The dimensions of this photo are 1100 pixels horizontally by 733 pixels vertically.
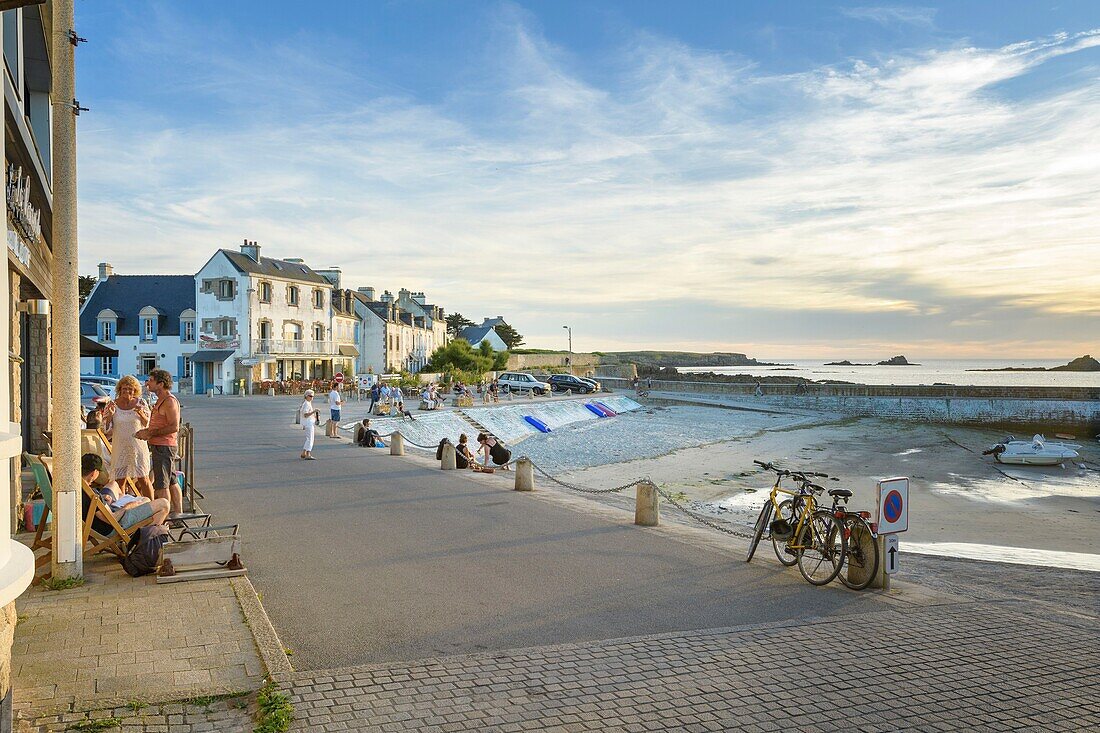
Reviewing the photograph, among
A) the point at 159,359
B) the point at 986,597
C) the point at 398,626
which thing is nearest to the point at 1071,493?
the point at 986,597

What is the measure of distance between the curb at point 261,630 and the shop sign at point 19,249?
4.92 metres

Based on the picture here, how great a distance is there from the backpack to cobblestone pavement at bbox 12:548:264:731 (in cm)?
19

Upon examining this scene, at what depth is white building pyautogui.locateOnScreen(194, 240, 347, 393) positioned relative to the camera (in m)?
52.3

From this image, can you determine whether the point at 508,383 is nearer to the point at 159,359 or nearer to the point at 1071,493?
the point at 159,359

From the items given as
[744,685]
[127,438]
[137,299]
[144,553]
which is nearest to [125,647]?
[144,553]

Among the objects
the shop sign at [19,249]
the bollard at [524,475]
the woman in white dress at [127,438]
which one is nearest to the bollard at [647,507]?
the bollard at [524,475]

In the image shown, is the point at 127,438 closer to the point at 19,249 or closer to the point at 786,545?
the point at 19,249

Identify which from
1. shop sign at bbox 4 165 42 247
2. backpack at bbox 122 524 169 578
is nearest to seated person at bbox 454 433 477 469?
shop sign at bbox 4 165 42 247

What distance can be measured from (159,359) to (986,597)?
5512 centimetres

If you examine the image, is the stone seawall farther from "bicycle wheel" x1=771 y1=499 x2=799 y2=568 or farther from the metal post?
the metal post

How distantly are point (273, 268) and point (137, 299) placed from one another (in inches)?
379

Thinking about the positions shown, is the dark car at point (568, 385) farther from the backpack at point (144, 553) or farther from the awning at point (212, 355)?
the backpack at point (144, 553)

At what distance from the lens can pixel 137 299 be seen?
55.2 m

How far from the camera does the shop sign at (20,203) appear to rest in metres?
8.65
